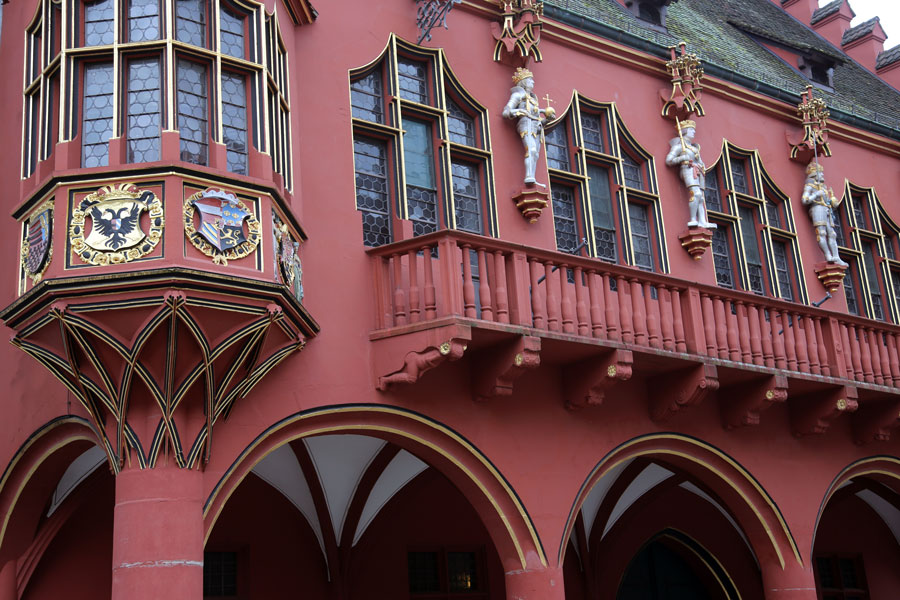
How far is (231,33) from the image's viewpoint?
10.9 metres

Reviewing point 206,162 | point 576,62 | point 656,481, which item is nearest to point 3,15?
point 206,162

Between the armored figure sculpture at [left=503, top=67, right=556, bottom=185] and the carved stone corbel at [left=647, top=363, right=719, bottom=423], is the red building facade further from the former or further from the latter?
the armored figure sculpture at [left=503, top=67, right=556, bottom=185]

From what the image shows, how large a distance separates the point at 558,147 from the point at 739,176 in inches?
143

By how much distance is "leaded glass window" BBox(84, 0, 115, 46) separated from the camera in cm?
1061

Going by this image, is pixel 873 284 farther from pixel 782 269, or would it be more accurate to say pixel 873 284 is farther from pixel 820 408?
pixel 820 408

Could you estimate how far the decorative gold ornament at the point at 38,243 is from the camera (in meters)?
9.79

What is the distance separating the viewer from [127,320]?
955cm

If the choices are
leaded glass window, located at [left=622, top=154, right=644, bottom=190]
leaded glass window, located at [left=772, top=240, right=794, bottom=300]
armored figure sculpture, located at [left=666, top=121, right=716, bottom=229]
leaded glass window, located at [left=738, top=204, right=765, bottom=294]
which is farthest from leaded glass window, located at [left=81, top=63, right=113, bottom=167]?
leaded glass window, located at [left=772, top=240, right=794, bottom=300]

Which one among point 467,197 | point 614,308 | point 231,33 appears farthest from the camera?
point 467,197

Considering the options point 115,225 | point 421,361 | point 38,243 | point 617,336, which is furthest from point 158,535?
point 617,336

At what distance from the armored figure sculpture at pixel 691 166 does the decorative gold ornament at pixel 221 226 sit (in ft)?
23.7

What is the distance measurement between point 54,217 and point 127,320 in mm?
1118

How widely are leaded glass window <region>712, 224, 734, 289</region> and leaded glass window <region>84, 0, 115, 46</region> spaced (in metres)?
8.82

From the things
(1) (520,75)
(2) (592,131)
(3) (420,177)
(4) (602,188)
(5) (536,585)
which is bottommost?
(5) (536,585)
